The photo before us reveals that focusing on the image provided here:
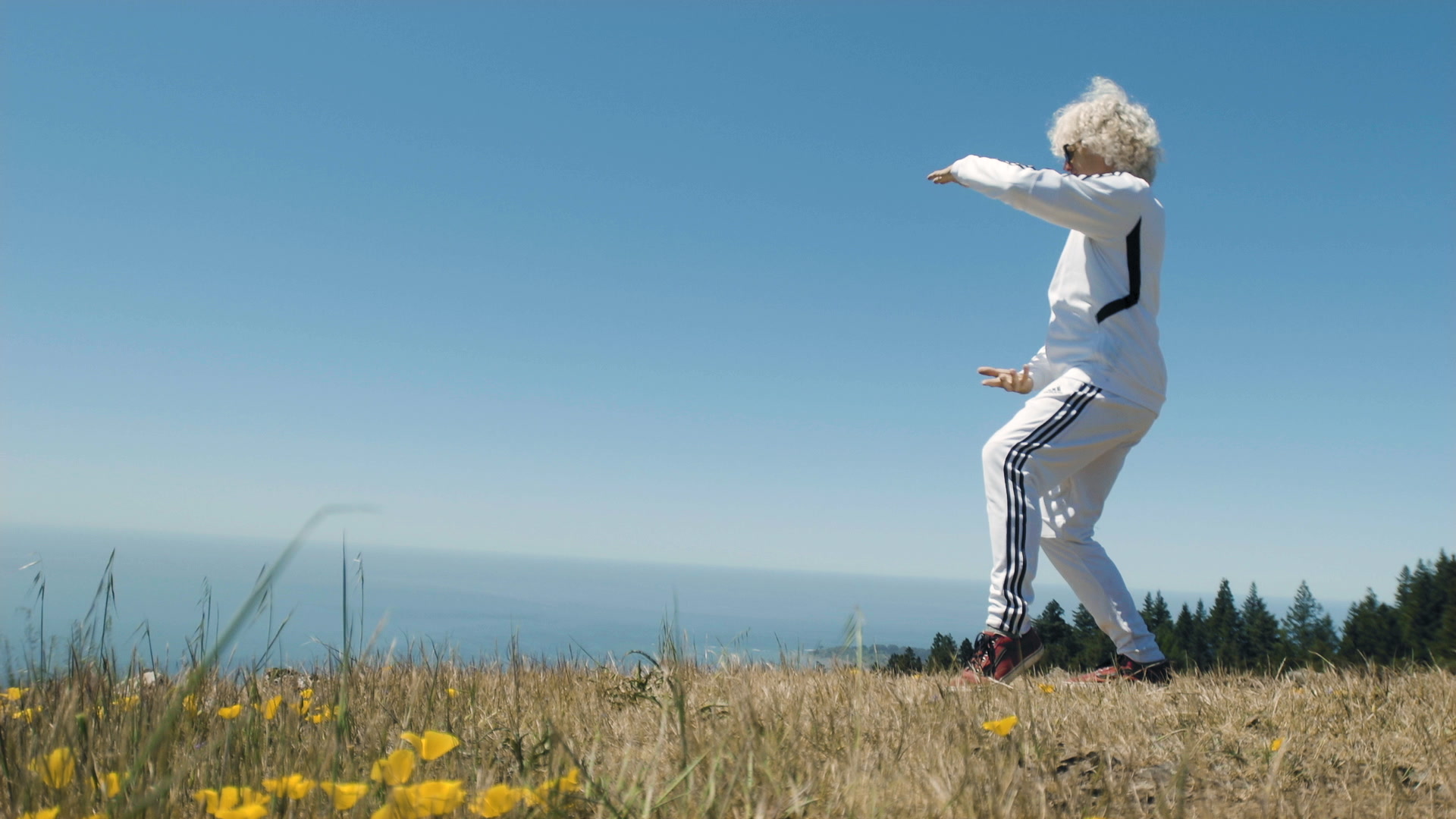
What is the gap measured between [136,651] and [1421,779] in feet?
12.2

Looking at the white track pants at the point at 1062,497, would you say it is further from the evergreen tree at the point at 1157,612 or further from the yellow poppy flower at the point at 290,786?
the evergreen tree at the point at 1157,612

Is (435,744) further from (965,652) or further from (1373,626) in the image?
(1373,626)

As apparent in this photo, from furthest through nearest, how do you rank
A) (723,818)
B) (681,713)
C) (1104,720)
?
(1104,720), (681,713), (723,818)

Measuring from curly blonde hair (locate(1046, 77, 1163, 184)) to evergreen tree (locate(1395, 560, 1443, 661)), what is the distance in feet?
58.3

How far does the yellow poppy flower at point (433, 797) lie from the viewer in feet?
3.90

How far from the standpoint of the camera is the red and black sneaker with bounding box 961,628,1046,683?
364 centimetres

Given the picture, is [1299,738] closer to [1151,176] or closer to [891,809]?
[891,809]

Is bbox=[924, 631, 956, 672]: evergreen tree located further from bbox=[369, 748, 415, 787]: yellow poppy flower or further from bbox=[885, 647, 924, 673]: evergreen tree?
bbox=[369, 748, 415, 787]: yellow poppy flower

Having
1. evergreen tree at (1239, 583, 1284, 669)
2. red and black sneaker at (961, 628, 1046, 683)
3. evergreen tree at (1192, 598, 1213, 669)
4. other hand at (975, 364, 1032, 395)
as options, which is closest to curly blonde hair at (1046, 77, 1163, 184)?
other hand at (975, 364, 1032, 395)

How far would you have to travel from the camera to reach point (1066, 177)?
12.9 feet

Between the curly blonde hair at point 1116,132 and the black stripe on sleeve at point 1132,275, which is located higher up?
the curly blonde hair at point 1116,132

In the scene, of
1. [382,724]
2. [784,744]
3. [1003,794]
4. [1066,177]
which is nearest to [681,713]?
[784,744]

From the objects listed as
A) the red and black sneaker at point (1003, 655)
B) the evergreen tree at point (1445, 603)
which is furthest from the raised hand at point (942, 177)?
the evergreen tree at point (1445, 603)

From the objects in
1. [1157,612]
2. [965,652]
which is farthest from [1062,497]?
[1157,612]
